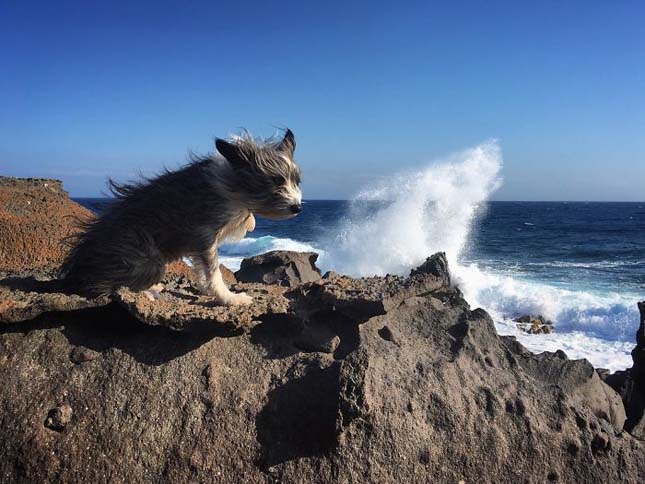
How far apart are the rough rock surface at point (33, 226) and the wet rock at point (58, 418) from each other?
1876 mm

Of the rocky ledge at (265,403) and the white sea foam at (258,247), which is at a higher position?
the rocky ledge at (265,403)

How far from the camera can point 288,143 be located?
14.3 ft

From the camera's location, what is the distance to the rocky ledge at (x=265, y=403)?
9.14ft

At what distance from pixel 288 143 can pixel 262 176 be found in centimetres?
52

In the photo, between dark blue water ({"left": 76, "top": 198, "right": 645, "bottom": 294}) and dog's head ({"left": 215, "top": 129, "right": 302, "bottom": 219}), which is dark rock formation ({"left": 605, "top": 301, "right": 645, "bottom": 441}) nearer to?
dog's head ({"left": 215, "top": 129, "right": 302, "bottom": 219})

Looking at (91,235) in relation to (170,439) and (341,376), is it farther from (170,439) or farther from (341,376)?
(341,376)

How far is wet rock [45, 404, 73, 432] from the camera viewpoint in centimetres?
276

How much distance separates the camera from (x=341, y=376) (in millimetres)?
2982

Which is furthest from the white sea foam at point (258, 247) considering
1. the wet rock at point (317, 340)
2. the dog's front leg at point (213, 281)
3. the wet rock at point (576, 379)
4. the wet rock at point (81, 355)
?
the wet rock at point (81, 355)

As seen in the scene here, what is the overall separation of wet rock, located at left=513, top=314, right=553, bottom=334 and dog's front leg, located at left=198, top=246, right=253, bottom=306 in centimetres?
1265

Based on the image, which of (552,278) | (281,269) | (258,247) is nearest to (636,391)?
(281,269)

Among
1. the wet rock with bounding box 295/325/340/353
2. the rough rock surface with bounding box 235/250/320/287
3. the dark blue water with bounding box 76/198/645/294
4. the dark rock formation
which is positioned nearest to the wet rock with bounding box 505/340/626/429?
the dark rock formation

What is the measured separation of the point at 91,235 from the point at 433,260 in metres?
3.04

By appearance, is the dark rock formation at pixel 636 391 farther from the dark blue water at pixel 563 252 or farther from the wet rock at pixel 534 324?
the dark blue water at pixel 563 252
